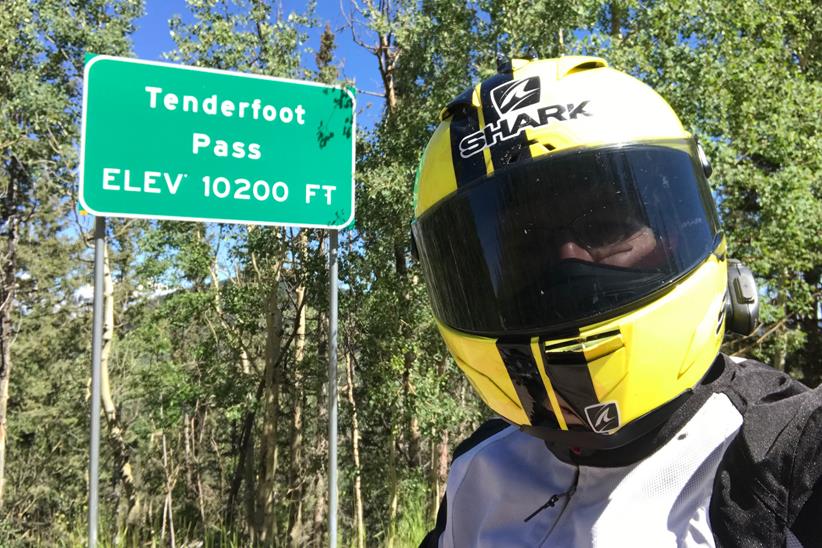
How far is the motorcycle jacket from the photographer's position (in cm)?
92

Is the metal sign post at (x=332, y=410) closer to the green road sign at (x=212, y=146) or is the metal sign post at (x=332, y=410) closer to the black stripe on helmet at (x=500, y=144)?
the green road sign at (x=212, y=146)

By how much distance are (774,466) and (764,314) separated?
803 centimetres

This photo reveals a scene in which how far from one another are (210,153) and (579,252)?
2314 mm

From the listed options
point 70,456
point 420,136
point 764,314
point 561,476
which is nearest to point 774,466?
point 561,476

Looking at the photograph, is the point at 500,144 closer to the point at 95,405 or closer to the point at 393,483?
the point at 95,405

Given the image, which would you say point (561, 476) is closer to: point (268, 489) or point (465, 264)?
point (465, 264)

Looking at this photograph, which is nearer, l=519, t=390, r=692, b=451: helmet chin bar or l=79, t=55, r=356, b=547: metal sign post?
l=519, t=390, r=692, b=451: helmet chin bar

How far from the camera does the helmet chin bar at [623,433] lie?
116 centimetres

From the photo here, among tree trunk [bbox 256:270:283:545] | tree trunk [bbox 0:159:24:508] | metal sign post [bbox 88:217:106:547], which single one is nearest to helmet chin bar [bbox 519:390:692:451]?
metal sign post [bbox 88:217:106:547]

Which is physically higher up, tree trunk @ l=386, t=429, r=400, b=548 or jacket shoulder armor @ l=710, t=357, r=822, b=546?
jacket shoulder armor @ l=710, t=357, r=822, b=546

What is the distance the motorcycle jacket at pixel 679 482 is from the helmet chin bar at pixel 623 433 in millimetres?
16

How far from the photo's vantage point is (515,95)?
4.37 ft

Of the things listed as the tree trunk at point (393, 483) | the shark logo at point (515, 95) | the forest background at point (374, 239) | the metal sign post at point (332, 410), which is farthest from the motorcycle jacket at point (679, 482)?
the tree trunk at point (393, 483)

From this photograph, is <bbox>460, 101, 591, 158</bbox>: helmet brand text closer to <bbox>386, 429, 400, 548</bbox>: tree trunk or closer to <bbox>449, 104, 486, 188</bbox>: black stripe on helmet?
<bbox>449, 104, 486, 188</bbox>: black stripe on helmet
